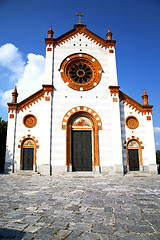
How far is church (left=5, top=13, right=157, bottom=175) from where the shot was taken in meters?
16.1

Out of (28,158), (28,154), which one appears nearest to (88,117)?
(28,154)

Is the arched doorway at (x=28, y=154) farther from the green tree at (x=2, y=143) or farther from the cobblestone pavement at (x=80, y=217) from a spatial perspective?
the cobblestone pavement at (x=80, y=217)

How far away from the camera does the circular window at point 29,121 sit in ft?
55.8

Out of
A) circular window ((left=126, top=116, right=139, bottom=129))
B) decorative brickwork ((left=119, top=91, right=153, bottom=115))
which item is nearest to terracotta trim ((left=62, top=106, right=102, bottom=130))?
circular window ((left=126, top=116, right=139, bottom=129))

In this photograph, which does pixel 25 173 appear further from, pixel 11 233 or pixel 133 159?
pixel 11 233

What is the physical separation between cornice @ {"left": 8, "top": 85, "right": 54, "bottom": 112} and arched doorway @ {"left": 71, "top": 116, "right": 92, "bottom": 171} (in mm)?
4237

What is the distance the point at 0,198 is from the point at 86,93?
13226 mm

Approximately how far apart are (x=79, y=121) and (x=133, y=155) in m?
6.47

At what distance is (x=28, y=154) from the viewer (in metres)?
16.5

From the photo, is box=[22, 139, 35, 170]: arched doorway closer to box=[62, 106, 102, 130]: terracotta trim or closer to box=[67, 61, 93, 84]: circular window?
box=[62, 106, 102, 130]: terracotta trim

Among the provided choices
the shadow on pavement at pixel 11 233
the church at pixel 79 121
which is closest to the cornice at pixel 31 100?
the church at pixel 79 121

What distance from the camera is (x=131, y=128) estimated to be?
57.0 feet

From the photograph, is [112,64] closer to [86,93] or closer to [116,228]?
[86,93]

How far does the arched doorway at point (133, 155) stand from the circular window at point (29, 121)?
1004 cm
